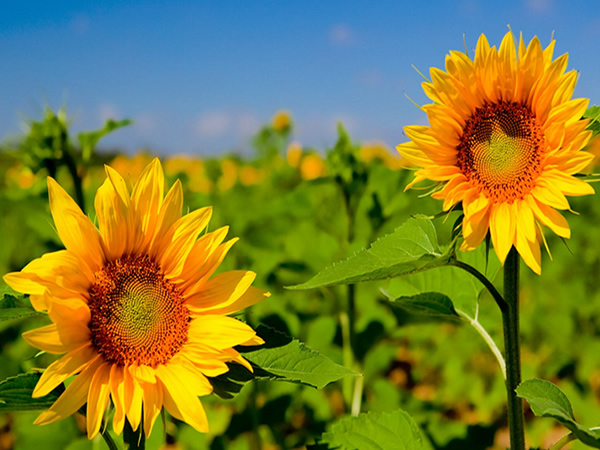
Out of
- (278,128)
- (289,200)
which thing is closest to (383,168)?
(289,200)

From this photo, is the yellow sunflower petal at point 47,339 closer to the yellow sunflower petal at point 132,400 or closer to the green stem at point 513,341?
the yellow sunflower petal at point 132,400

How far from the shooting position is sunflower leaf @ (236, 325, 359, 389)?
1.05 metres

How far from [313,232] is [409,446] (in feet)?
5.03

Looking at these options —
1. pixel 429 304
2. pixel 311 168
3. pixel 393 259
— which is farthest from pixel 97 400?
pixel 311 168

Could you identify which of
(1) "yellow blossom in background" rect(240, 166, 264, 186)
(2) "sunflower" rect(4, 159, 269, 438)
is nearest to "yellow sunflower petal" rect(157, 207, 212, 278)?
(2) "sunflower" rect(4, 159, 269, 438)

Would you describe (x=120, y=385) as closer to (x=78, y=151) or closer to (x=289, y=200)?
(x=78, y=151)

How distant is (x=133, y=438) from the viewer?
1044 mm

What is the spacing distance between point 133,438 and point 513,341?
0.69m

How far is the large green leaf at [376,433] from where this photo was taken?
1295mm

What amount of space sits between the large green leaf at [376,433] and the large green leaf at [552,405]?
33 centimetres

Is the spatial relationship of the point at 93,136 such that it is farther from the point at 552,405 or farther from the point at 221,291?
the point at 552,405

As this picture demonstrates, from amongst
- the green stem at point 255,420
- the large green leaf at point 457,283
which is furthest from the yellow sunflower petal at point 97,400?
the green stem at point 255,420

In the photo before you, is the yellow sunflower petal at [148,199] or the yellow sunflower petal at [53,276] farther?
the yellow sunflower petal at [148,199]

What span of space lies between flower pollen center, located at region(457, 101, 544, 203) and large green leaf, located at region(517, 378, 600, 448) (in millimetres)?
336
